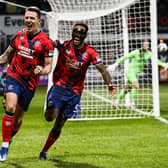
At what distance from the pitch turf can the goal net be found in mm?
1525

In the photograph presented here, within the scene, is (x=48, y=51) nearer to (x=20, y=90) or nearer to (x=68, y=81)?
(x=20, y=90)

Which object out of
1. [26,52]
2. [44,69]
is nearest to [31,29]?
[26,52]

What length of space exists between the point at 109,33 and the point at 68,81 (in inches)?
245

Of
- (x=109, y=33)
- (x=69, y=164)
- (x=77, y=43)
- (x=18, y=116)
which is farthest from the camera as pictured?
(x=109, y=33)

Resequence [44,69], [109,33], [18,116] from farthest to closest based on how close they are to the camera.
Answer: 1. [109,33]
2. [18,116]
3. [44,69]

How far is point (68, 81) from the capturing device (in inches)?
337

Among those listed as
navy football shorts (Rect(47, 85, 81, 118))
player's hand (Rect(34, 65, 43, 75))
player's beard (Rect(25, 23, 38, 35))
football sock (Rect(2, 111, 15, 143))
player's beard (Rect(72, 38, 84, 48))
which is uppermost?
player's beard (Rect(25, 23, 38, 35))

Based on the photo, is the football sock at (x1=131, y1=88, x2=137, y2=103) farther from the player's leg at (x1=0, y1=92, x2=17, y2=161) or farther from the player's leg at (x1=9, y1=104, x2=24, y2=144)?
the player's leg at (x1=0, y1=92, x2=17, y2=161)

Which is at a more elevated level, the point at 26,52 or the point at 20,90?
the point at 26,52

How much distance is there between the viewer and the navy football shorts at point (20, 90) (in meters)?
7.83

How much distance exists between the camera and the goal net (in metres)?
14.0

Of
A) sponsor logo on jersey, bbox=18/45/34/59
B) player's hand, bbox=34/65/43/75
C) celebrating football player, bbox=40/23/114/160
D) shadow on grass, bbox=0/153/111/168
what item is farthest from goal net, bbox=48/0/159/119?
player's hand, bbox=34/65/43/75

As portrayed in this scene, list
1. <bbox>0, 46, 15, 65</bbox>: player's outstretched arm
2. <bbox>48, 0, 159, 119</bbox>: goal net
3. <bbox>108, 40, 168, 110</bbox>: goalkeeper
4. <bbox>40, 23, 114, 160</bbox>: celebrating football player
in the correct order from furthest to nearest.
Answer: <bbox>108, 40, 168, 110</bbox>: goalkeeper
<bbox>48, 0, 159, 119</bbox>: goal net
<bbox>40, 23, 114, 160</bbox>: celebrating football player
<bbox>0, 46, 15, 65</bbox>: player's outstretched arm

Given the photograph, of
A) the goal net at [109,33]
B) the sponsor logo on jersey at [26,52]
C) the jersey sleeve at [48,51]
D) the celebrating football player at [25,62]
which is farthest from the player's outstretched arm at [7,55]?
the goal net at [109,33]
